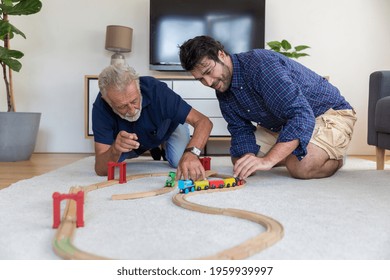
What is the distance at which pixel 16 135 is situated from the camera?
3027mm

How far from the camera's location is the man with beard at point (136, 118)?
5.47 ft

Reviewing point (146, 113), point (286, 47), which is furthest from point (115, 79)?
point (286, 47)

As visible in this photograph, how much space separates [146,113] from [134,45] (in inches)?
81.7

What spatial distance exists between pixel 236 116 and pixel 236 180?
17.7 inches

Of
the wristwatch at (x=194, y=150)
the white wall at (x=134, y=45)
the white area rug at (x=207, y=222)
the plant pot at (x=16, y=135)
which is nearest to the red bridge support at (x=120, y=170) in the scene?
the white area rug at (x=207, y=222)

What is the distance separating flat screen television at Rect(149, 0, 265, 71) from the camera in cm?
372

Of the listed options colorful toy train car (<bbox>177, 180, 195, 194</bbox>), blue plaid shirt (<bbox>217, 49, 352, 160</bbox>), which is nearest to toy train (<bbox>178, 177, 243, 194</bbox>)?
colorful toy train car (<bbox>177, 180, 195, 194</bbox>)

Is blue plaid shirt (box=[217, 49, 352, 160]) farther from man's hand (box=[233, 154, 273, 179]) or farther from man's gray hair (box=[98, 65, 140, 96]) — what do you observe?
man's gray hair (box=[98, 65, 140, 96])

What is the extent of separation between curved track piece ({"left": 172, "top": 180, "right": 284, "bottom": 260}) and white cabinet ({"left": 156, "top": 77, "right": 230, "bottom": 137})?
2.14 metres

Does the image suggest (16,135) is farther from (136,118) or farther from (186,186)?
(186,186)

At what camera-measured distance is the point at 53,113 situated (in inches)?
154

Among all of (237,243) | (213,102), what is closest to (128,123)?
(237,243)

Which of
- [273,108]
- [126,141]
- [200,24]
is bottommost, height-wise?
[126,141]
